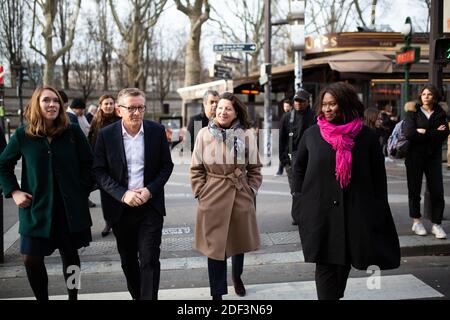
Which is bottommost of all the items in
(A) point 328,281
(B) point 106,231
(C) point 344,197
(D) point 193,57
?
(B) point 106,231

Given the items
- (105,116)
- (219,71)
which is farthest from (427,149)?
(219,71)

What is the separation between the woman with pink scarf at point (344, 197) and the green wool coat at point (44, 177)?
1.81 m

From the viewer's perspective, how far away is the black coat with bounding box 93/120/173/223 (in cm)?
366

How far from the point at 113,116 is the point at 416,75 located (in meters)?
14.0

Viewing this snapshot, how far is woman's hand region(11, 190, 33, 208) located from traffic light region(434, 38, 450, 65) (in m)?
5.47

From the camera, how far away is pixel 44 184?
3564 mm

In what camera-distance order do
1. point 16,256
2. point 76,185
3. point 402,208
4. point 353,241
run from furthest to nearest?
point 402,208
point 16,256
point 76,185
point 353,241

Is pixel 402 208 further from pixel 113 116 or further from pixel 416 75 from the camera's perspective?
pixel 416 75

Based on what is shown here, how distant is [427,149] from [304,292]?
2.67 metres

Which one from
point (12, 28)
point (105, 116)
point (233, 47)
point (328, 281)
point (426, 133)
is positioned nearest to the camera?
point (328, 281)

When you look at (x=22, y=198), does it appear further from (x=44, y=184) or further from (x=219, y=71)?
(x=219, y=71)

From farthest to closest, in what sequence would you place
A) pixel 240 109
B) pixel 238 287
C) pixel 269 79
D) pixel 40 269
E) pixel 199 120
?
pixel 269 79
pixel 199 120
pixel 238 287
pixel 240 109
pixel 40 269

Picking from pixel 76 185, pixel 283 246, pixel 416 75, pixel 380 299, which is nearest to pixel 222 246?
pixel 76 185
